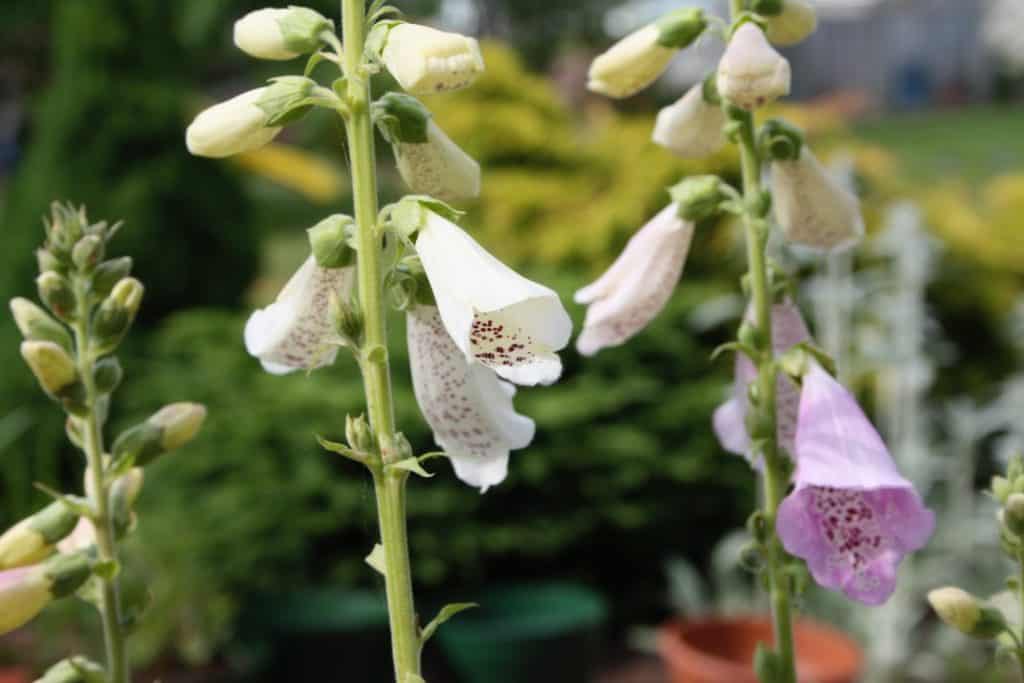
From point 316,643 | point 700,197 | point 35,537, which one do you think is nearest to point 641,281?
point 700,197

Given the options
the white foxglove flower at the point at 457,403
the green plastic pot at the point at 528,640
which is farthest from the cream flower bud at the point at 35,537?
the green plastic pot at the point at 528,640

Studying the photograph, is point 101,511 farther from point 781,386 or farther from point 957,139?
point 957,139

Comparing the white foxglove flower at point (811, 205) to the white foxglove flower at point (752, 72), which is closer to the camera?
the white foxglove flower at point (752, 72)

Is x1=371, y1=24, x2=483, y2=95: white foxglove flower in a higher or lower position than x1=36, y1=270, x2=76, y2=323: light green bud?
higher

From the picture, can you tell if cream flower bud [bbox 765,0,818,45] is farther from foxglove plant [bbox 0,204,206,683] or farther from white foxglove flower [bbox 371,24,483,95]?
foxglove plant [bbox 0,204,206,683]

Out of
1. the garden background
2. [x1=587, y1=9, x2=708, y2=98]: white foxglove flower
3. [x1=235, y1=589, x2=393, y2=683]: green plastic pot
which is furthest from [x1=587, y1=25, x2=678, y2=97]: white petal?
[x1=235, y1=589, x2=393, y2=683]: green plastic pot

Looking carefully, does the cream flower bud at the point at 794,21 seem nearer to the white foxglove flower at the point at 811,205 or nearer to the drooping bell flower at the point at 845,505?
the white foxglove flower at the point at 811,205

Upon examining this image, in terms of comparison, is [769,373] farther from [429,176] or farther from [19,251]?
[19,251]
